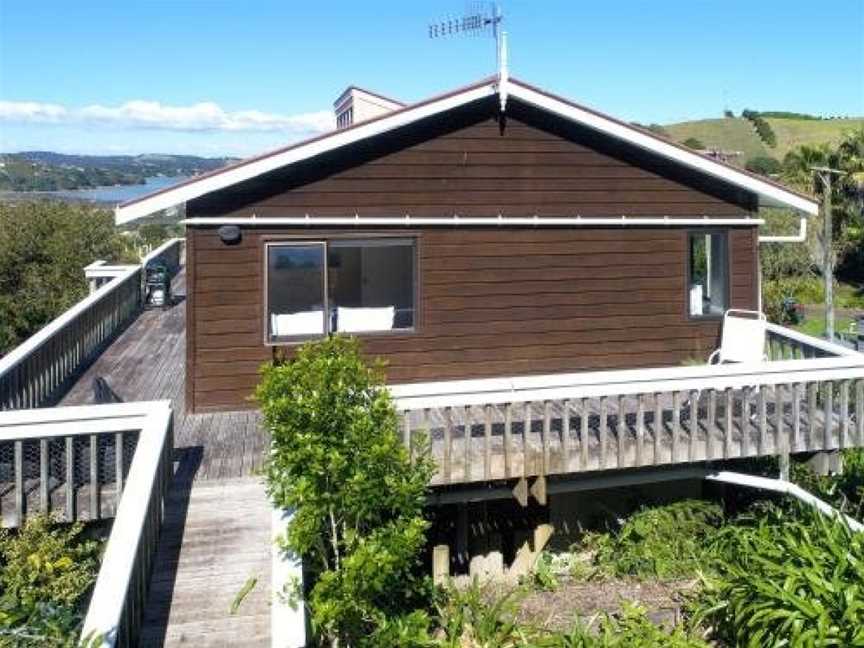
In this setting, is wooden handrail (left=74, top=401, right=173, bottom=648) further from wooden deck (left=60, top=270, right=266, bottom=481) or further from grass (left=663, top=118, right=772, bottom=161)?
grass (left=663, top=118, right=772, bottom=161)

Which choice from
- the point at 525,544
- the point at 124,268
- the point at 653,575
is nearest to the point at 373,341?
the point at 525,544

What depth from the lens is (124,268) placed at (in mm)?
15078

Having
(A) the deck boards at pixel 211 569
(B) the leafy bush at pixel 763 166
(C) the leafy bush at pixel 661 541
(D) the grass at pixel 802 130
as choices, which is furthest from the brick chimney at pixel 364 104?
(D) the grass at pixel 802 130

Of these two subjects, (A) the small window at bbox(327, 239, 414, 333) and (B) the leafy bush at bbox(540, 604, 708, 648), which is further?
(A) the small window at bbox(327, 239, 414, 333)

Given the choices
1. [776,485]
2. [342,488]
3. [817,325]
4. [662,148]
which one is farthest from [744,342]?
[817,325]

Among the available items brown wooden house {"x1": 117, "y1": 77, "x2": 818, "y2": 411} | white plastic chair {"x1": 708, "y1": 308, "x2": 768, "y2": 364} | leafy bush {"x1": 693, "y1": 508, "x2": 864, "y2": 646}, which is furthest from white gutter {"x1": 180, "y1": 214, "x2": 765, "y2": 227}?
leafy bush {"x1": 693, "y1": 508, "x2": 864, "y2": 646}

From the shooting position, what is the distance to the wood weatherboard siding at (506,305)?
8.76 meters

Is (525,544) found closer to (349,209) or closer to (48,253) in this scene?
(349,209)

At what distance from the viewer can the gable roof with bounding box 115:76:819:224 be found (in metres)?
8.39

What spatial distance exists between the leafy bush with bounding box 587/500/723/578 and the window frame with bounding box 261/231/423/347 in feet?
10.2

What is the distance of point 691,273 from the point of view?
1045 cm

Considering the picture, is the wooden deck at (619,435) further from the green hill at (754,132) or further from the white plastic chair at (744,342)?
the green hill at (754,132)

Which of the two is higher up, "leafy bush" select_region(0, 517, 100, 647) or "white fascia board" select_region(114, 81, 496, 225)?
"white fascia board" select_region(114, 81, 496, 225)

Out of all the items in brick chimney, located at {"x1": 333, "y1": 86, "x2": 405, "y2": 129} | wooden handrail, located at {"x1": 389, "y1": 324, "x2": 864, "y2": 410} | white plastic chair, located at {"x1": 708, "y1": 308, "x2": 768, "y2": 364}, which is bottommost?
wooden handrail, located at {"x1": 389, "y1": 324, "x2": 864, "y2": 410}
